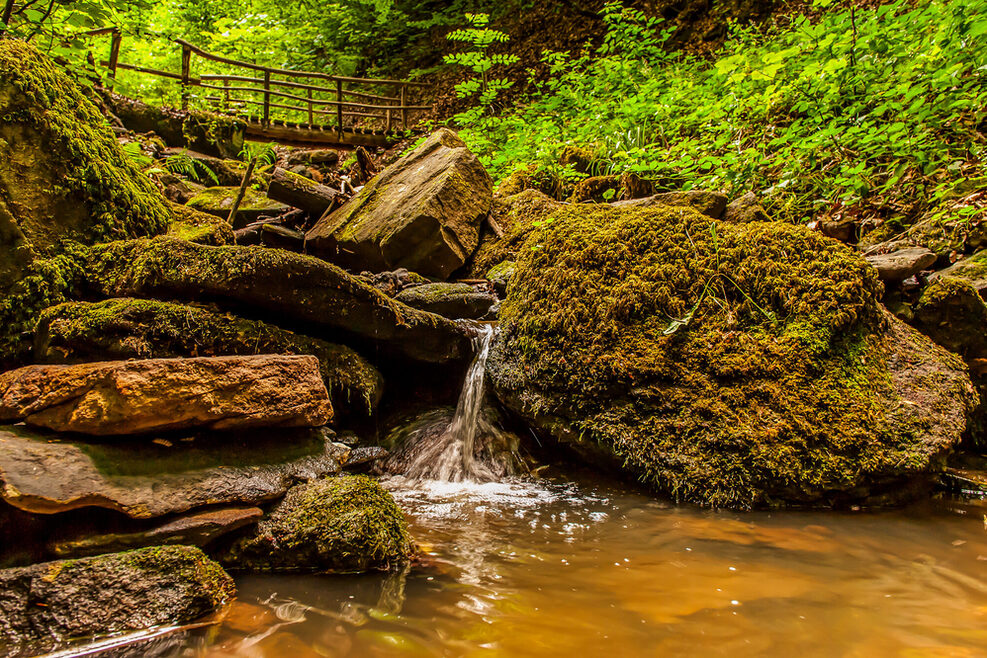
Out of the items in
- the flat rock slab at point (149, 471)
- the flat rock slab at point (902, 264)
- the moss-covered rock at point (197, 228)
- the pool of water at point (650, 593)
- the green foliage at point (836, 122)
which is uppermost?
the green foliage at point (836, 122)

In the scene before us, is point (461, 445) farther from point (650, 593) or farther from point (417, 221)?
point (417, 221)

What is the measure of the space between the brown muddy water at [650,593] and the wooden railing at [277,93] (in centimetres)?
1158

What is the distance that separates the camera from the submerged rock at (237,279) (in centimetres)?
317

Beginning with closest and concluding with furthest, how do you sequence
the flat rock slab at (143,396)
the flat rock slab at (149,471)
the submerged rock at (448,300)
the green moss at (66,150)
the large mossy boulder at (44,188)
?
1. the flat rock slab at (149,471)
2. the flat rock slab at (143,396)
3. the large mossy boulder at (44,188)
4. the green moss at (66,150)
5. the submerged rock at (448,300)

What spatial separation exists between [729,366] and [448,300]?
266 centimetres

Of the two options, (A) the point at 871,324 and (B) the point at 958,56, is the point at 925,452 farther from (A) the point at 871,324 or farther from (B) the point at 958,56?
(B) the point at 958,56

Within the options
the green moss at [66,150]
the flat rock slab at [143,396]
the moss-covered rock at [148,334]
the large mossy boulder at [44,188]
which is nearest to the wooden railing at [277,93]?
the green moss at [66,150]

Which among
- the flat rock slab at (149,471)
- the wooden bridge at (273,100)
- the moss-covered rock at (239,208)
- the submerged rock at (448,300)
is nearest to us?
the flat rock slab at (149,471)

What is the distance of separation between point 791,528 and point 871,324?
5.41 ft

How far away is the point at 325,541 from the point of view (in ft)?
7.25

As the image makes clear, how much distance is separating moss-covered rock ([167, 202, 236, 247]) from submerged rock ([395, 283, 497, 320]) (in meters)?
1.64

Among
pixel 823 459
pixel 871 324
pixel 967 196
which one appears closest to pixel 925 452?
pixel 823 459

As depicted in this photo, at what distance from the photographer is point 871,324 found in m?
3.41

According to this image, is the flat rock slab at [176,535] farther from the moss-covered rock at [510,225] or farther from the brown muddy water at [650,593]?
the moss-covered rock at [510,225]
